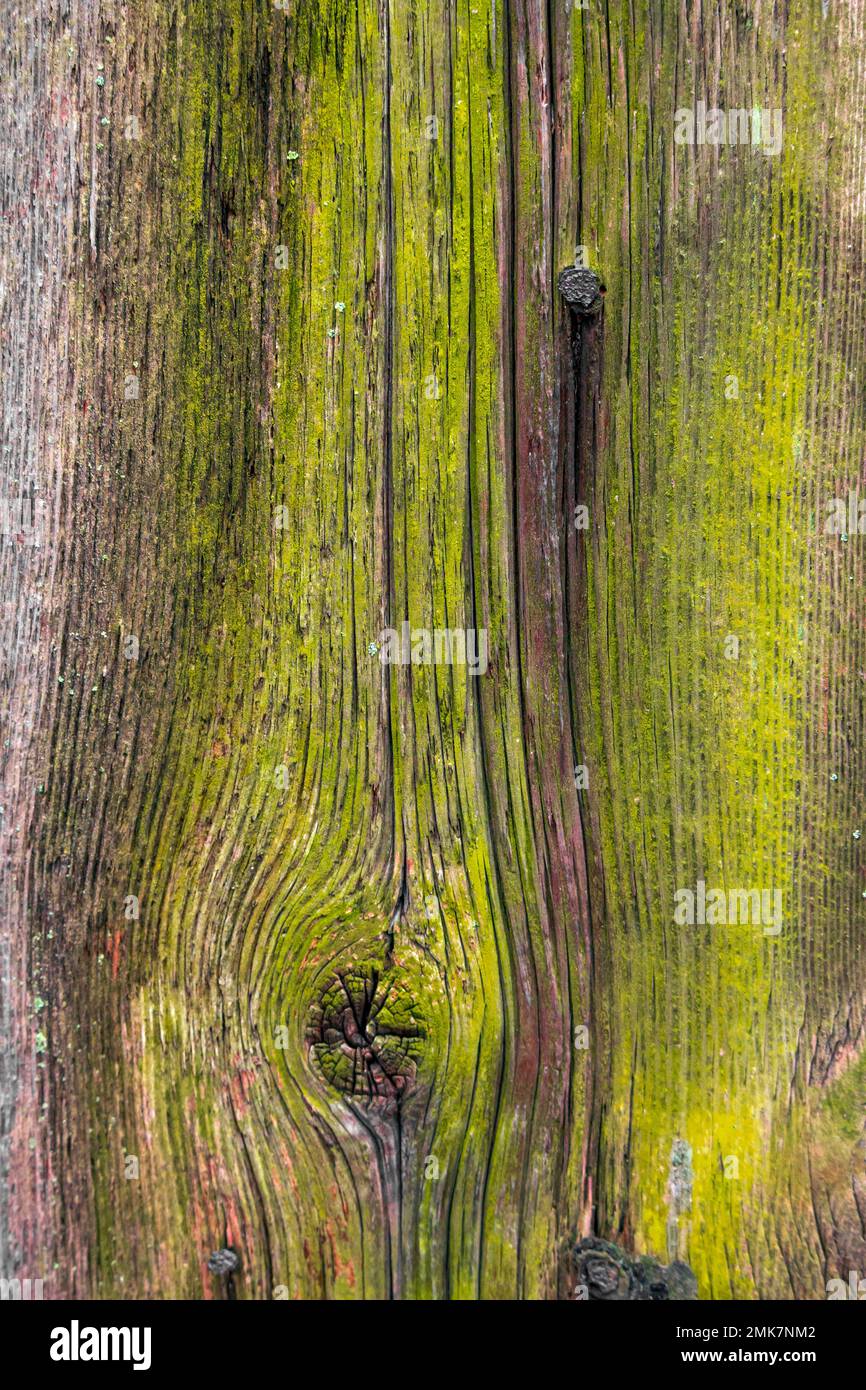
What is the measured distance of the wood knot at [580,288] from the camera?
221 centimetres

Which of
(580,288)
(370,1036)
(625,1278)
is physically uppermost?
(580,288)

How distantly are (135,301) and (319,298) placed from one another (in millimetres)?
389

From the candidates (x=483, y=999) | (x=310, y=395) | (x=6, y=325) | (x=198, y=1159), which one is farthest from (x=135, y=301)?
(x=198, y=1159)

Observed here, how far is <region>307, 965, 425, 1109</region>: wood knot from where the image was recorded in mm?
2252

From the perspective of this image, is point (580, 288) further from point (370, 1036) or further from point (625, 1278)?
point (625, 1278)

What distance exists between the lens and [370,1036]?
2260mm

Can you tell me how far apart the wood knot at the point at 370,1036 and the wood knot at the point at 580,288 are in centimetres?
145

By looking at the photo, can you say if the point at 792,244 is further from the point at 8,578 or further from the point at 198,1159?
the point at 198,1159

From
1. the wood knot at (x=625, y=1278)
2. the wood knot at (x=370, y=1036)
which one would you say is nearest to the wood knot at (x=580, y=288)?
the wood knot at (x=370, y=1036)

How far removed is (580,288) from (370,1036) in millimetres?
1618

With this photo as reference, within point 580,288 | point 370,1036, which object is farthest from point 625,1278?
point 580,288

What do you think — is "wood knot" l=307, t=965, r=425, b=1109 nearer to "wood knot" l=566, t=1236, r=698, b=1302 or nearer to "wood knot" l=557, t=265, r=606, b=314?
"wood knot" l=566, t=1236, r=698, b=1302

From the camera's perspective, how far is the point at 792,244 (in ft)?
7.41

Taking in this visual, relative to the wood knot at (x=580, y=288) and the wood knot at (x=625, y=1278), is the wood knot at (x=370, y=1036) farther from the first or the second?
the wood knot at (x=580, y=288)
